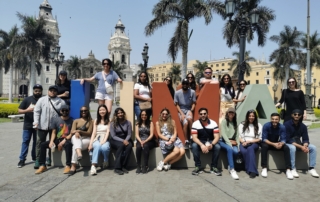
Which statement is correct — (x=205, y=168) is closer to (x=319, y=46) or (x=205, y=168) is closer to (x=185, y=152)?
(x=185, y=152)

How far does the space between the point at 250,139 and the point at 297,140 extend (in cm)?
97

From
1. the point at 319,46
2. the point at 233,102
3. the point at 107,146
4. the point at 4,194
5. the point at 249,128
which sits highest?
the point at 319,46

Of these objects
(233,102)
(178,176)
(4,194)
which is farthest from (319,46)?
(4,194)

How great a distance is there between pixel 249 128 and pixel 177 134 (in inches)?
62.2

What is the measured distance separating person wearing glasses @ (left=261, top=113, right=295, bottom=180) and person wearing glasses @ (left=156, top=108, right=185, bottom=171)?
1.64 meters

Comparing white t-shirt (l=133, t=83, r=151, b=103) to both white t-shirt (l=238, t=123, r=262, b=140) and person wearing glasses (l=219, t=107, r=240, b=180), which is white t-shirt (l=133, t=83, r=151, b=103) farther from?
white t-shirt (l=238, t=123, r=262, b=140)

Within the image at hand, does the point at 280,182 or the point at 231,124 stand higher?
the point at 231,124

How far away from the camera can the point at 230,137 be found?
569cm

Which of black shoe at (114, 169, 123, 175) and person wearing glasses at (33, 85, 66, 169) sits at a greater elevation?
person wearing glasses at (33, 85, 66, 169)

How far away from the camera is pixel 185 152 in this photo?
5.90 meters

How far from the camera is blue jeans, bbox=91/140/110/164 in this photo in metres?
5.37

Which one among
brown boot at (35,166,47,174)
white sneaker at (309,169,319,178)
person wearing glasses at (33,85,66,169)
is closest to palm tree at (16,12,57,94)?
person wearing glasses at (33,85,66,169)

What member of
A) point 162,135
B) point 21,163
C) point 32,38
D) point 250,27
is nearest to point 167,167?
point 162,135

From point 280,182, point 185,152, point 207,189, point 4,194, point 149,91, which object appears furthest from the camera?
point 149,91
